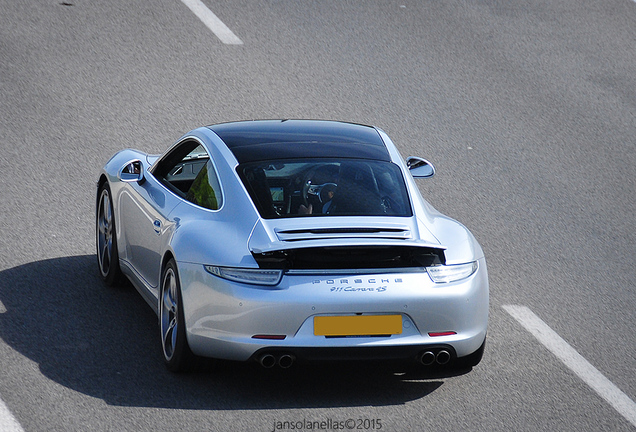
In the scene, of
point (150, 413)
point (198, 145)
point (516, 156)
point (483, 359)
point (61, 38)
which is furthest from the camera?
point (61, 38)

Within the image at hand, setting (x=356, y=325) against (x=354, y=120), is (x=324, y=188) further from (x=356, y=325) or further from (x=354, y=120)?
(x=354, y=120)

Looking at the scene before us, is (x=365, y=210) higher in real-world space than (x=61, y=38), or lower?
higher

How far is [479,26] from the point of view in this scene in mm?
15094

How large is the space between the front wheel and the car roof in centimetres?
89

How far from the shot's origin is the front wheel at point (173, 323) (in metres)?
5.83

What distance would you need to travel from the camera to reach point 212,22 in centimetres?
1452

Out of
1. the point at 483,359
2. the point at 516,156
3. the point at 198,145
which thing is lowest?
the point at 516,156

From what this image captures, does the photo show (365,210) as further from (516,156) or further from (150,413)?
(516,156)

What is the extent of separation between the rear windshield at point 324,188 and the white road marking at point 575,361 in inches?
61.7

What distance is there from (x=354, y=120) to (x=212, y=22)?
3797 mm

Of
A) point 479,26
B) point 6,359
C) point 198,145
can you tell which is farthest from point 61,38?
point 6,359

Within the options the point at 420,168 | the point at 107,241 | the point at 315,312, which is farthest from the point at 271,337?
the point at 107,241

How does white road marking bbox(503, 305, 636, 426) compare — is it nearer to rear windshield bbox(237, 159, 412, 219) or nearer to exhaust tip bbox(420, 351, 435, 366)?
exhaust tip bbox(420, 351, 435, 366)

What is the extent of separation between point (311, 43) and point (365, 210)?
826cm
